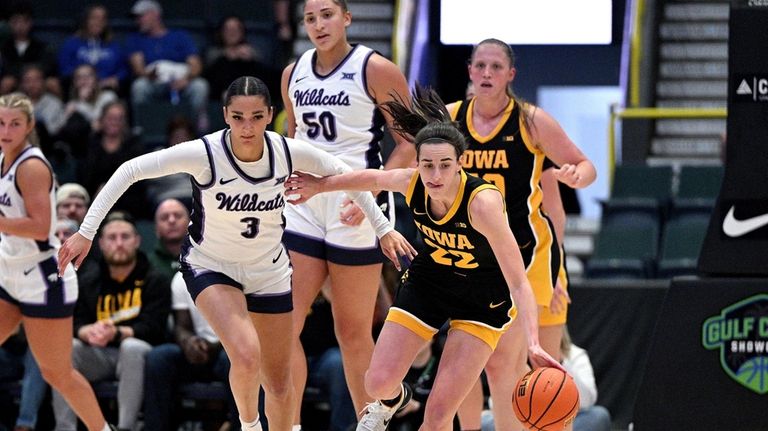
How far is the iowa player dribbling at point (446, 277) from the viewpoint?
582 cm

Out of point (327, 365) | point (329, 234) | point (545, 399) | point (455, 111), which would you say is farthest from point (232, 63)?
point (545, 399)

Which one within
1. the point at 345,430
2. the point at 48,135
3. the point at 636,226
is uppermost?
the point at 48,135

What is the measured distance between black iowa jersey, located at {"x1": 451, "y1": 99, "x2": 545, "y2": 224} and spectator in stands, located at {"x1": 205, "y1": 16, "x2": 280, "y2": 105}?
675cm

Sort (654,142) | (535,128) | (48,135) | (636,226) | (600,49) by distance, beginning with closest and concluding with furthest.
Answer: (535,128), (636,226), (48,135), (654,142), (600,49)

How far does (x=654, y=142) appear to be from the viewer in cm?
1434

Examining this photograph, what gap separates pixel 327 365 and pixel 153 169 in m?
3.07

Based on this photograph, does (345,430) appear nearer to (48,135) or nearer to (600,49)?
(48,135)

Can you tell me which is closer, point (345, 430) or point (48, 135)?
point (345, 430)

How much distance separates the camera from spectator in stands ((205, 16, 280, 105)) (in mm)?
13195

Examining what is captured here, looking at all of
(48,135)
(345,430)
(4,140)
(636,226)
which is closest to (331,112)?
(4,140)

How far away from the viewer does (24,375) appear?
9.02 m

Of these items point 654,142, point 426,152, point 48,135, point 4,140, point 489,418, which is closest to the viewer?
point 426,152

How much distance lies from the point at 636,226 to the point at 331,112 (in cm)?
565

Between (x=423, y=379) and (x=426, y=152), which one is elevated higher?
(x=426, y=152)
